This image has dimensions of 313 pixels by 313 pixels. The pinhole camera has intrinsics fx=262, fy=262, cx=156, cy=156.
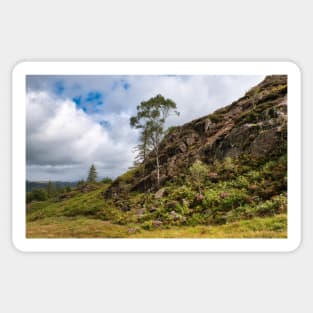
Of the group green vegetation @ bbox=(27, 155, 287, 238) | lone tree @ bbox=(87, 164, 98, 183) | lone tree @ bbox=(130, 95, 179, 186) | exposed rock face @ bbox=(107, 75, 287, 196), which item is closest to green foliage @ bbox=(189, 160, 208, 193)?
green vegetation @ bbox=(27, 155, 287, 238)

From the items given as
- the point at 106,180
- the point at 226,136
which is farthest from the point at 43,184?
the point at 226,136

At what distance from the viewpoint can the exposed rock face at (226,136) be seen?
5.96 metres

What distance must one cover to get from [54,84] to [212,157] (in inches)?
157

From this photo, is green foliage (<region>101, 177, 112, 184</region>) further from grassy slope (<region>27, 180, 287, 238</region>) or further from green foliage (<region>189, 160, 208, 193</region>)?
green foliage (<region>189, 160, 208, 193</region>)

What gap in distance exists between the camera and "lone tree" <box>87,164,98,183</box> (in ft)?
18.4

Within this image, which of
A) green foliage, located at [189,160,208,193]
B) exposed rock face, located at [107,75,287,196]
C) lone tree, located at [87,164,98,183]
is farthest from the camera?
green foliage, located at [189,160,208,193]

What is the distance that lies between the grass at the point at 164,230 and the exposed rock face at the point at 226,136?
103cm

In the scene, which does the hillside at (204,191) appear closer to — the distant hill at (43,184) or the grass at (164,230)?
the grass at (164,230)

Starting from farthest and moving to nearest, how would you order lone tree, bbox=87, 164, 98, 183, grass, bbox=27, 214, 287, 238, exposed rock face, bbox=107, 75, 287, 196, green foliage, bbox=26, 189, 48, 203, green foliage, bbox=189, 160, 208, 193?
green foliage, bbox=189, 160, 208, 193 < exposed rock face, bbox=107, 75, 287, 196 < lone tree, bbox=87, 164, 98, 183 < green foliage, bbox=26, 189, 48, 203 < grass, bbox=27, 214, 287, 238

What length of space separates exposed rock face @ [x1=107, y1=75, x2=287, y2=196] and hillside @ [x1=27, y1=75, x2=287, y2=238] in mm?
24

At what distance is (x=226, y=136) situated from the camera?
23.0 ft

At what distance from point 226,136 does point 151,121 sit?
223cm
